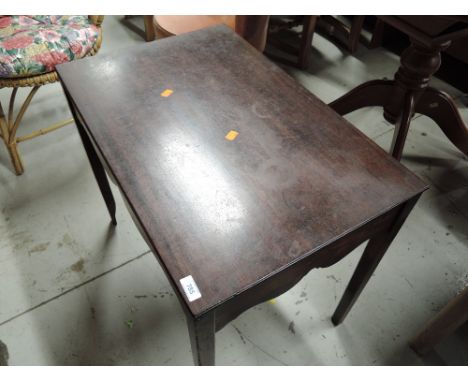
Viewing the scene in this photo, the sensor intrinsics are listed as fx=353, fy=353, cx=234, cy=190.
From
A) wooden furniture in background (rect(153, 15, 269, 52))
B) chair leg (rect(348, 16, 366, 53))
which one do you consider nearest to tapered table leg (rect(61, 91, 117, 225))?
wooden furniture in background (rect(153, 15, 269, 52))

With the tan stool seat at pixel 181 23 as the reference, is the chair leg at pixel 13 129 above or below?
below

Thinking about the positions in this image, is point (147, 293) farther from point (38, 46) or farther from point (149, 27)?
point (149, 27)

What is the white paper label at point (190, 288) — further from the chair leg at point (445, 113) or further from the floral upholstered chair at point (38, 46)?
the chair leg at point (445, 113)

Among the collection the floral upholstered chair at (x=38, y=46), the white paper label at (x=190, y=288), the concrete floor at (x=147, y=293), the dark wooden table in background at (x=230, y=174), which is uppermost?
the dark wooden table in background at (x=230, y=174)

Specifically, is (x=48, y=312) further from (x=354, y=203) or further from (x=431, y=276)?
(x=431, y=276)

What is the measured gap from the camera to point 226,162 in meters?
0.67

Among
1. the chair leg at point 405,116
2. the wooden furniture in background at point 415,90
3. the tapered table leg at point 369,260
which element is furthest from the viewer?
the chair leg at point 405,116

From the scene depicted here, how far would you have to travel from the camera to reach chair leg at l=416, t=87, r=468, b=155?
4.60ft

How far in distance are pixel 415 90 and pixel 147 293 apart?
117 cm

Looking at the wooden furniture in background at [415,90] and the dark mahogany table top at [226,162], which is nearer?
the dark mahogany table top at [226,162]

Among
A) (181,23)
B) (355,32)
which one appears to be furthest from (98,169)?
(355,32)

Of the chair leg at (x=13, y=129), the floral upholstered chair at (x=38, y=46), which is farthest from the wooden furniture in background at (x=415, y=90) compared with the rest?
the chair leg at (x=13, y=129)

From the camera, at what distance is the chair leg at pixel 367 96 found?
142 cm

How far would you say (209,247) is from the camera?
21.8 inches
